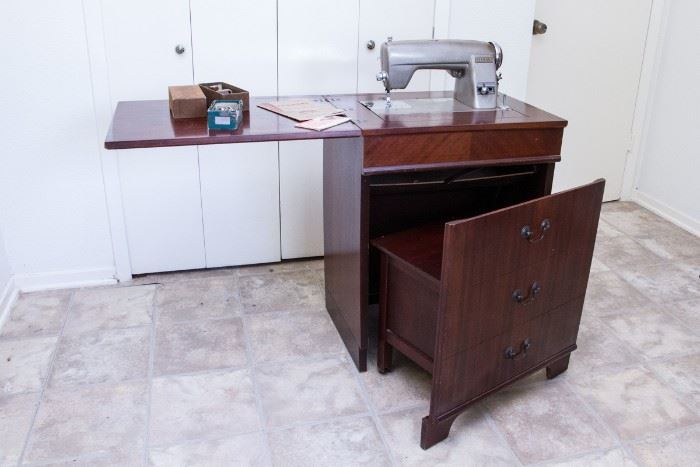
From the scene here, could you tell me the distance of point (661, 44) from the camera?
3.47m

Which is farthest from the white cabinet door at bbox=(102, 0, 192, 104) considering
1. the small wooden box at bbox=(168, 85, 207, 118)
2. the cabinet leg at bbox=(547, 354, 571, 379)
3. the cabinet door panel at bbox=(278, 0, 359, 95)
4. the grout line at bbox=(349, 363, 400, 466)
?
the cabinet leg at bbox=(547, 354, 571, 379)

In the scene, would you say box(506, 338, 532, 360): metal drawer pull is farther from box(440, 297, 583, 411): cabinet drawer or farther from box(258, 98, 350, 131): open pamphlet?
box(258, 98, 350, 131): open pamphlet

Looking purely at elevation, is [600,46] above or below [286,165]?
above

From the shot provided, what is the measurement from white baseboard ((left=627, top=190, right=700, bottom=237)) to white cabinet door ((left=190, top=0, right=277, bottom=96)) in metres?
2.21

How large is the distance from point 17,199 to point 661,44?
3.17m

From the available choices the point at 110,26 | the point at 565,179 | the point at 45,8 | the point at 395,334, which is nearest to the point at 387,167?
the point at 395,334

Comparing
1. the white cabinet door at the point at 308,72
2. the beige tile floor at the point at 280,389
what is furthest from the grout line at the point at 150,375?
the white cabinet door at the point at 308,72

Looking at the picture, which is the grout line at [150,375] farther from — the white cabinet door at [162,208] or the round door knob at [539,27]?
the round door knob at [539,27]

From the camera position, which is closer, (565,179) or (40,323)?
(40,323)

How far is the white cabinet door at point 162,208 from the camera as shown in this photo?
2.68 metres

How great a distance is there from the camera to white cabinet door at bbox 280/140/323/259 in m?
2.84

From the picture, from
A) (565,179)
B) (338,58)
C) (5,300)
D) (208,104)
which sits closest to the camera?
(208,104)

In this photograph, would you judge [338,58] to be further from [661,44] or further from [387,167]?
[661,44]

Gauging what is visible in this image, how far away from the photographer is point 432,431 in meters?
1.85
